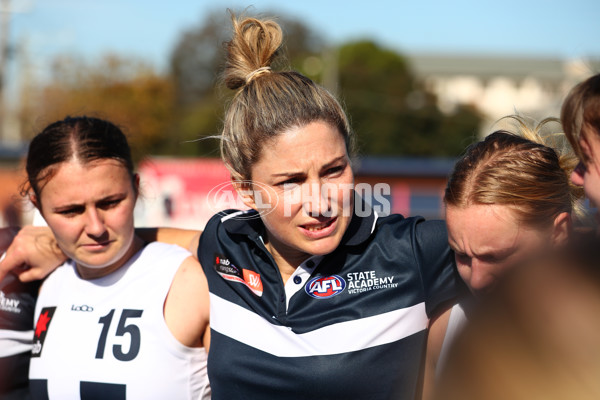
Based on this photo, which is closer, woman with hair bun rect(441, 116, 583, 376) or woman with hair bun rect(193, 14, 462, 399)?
woman with hair bun rect(441, 116, 583, 376)

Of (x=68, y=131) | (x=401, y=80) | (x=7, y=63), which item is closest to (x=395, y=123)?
(x=401, y=80)

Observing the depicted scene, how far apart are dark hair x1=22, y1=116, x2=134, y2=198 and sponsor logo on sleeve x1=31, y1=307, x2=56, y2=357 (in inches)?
19.9

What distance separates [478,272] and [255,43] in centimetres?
121

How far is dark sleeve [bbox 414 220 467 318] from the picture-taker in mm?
2305

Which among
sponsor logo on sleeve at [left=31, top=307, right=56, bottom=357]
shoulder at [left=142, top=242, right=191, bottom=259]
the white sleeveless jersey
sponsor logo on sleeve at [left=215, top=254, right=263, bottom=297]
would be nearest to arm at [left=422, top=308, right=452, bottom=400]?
sponsor logo on sleeve at [left=215, top=254, right=263, bottom=297]

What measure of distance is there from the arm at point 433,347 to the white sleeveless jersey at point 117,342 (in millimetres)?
887

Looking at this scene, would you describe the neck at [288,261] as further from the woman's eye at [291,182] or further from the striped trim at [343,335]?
the woman's eye at [291,182]

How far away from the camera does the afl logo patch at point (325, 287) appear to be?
234 cm

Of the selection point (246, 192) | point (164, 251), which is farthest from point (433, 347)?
point (164, 251)

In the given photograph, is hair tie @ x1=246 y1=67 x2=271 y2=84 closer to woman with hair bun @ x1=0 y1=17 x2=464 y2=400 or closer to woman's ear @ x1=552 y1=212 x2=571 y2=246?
woman with hair bun @ x1=0 y1=17 x2=464 y2=400

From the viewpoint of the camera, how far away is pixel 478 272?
6.88 feet

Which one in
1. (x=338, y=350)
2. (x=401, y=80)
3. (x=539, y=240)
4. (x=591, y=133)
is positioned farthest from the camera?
→ (x=401, y=80)

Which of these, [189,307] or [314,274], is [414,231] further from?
[189,307]

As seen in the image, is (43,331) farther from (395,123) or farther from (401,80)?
(401,80)
